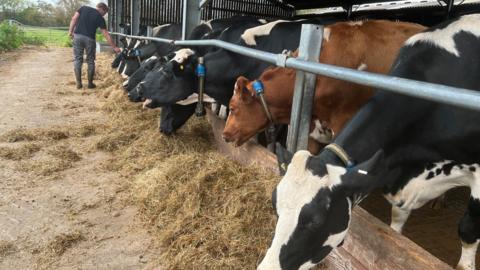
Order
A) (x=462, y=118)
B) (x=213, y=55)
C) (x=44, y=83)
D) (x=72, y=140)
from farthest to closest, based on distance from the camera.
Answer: (x=44, y=83)
(x=72, y=140)
(x=213, y=55)
(x=462, y=118)

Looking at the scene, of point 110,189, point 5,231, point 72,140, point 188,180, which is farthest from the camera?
point 72,140

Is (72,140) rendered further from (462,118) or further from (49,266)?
(462,118)

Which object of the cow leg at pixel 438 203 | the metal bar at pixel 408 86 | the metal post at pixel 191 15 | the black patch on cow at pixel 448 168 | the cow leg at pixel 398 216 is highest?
the metal post at pixel 191 15

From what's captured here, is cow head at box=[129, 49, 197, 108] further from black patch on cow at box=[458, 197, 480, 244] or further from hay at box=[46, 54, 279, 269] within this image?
black patch on cow at box=[458, 197, 480, 244]

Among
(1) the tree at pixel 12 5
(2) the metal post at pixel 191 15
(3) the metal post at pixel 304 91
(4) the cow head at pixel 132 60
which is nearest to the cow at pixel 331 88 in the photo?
(3) the metal post at pixel 304 91

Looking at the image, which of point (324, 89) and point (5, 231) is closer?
point (5, 231)

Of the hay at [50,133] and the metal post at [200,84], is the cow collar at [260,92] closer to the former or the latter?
the metal post at [200,84]

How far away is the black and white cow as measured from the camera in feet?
5.69

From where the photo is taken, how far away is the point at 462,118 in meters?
2.18

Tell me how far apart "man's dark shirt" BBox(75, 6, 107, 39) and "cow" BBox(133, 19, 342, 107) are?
6.22 meters

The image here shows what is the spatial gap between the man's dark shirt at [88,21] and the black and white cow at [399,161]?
29.5 feet

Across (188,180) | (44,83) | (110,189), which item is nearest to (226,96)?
(188,180)

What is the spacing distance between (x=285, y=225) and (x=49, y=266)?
1.76m

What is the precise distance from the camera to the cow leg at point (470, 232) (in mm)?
2229
